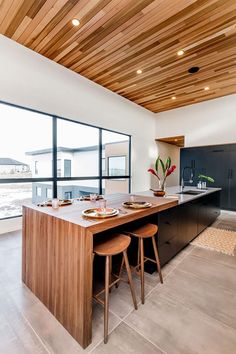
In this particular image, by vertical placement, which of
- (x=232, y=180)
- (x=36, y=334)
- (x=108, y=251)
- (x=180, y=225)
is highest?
(x=232, y=180)

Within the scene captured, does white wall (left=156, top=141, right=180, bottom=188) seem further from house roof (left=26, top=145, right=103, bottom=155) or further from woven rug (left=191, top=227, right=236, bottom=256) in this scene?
woven rug (left=191, top=227, right=236, bottom=256)

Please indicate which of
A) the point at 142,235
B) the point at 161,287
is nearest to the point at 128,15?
the point at 142,235

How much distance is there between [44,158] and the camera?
154 inches

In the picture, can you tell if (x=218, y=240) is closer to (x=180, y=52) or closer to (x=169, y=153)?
(x=180, y=52)

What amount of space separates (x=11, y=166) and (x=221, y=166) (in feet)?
17.9

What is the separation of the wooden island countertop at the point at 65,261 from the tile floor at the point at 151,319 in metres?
0.11

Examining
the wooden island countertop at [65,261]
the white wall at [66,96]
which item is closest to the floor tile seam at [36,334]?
the wooden island countertop at [65,261]

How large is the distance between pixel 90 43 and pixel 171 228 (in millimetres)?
3314

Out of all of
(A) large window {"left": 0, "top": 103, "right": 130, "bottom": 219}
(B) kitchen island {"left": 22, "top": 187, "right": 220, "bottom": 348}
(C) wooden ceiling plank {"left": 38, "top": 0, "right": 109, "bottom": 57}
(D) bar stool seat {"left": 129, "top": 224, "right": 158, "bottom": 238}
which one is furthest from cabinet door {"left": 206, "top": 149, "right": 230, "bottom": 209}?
(C) wooden ceiling plank {"left": 38, "top": 0, "right": 109, "bottom": 57}

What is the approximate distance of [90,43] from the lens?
10.1 feet

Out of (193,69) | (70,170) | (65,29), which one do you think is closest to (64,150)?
(70,170)

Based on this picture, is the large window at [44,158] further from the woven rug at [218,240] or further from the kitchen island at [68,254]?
the woven rug at [218,240]

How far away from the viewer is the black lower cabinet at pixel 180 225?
7.07ft

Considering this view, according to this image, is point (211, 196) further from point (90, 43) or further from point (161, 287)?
point (90, 43)
